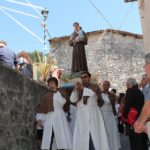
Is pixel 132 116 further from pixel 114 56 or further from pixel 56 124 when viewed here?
pixel 114 56

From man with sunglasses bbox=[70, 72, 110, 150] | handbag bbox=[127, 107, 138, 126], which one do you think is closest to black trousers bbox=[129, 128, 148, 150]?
man with sunglasses bbox=[70, 72, 110, 150]

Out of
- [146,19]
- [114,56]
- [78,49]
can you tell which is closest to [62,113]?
[146,19]

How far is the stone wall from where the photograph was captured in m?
7.04

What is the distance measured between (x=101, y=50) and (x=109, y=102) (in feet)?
62.7

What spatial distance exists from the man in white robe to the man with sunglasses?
0.42m

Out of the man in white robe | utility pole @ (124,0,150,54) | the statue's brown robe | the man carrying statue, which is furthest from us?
the statue's brown robe

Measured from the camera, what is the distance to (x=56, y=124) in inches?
294

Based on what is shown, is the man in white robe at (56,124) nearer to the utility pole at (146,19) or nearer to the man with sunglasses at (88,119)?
the man with sunglasses at (88,119)

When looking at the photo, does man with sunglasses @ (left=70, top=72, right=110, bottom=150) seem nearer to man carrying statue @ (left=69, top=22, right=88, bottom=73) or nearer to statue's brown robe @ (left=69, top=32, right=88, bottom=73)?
man carrying statue @ (left=69, top=22, right=88, bottom=73)

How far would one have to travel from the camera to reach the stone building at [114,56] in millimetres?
26498

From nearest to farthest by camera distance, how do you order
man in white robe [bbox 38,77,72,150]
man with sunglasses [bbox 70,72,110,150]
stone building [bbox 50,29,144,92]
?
man with sunglasses [bbox 70,72,110,150] → man in white robe [bbox 38,77,72,150] → stone building [bbox 50,29,144,92]

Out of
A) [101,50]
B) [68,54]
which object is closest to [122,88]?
[101,50]

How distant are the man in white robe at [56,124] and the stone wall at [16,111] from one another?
0.42 m

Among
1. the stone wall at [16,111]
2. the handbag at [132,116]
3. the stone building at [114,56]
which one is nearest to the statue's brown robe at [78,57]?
the stone wall at [16,111]
